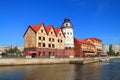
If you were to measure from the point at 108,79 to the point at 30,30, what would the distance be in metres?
64.0

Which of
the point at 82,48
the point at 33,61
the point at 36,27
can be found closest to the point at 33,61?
the point at 33,61

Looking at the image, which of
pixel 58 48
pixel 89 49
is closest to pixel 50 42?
pixel 58 48

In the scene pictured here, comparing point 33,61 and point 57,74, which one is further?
point 33,61

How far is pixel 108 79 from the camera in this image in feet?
120

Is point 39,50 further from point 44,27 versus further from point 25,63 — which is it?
point 25,63

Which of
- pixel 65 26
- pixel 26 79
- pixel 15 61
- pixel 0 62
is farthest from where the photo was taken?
pixel 65 26

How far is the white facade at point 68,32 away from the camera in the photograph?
371 ft

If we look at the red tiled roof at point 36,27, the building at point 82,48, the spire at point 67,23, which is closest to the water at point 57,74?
the red tiled roof at point 36,27

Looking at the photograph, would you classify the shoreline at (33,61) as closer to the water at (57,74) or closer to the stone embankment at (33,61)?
the stone embankment at (33,61)

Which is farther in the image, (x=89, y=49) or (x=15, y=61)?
(x=89, y=49)

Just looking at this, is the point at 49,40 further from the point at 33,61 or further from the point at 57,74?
the point at 57,74

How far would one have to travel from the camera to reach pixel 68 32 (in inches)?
4486

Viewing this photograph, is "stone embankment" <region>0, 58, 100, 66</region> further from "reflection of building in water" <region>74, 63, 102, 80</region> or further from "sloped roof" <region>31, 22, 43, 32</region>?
"reflection of building in water" <region>74, 63, 102, 80</region>

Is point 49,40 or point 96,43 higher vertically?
point 96,43
